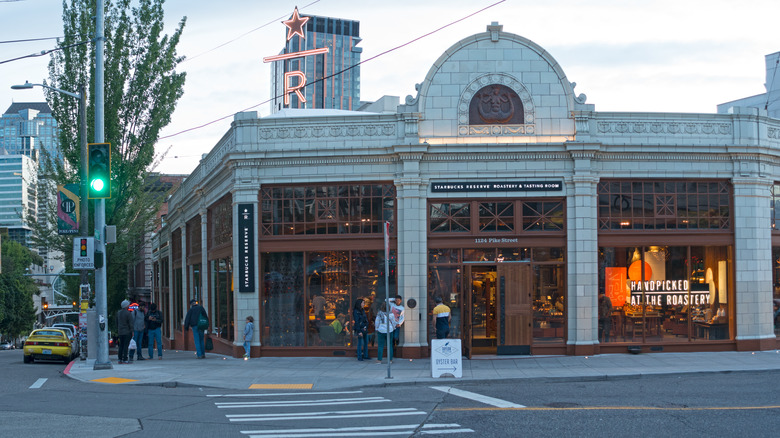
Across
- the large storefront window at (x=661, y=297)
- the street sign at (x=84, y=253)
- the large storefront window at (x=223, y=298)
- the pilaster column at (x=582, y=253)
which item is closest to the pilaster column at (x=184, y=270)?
the large storefront window at (x=223, y=298)

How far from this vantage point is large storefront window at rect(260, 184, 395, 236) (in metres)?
20.3

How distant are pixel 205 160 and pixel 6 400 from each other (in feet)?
46.1

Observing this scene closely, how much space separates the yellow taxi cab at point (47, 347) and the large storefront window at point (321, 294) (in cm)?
917

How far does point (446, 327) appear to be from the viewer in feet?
61.6

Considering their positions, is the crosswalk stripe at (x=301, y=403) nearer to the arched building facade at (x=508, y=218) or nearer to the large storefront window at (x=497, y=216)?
the arched building facade at (x=508, y=218)

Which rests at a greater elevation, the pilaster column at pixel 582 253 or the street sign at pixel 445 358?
the pilaster column at pixel 582 253

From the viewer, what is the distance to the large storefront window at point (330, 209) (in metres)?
20.3

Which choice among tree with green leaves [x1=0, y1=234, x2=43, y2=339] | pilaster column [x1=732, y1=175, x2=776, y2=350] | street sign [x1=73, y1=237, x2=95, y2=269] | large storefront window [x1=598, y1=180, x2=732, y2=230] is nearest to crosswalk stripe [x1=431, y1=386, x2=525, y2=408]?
large storefront window [x1=598, y1=180, x2=732, y2=230]

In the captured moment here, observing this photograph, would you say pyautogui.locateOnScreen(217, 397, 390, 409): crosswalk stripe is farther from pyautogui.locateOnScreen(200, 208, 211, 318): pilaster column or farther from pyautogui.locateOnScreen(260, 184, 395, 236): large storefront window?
pyautogui.locateOnScreen(200, 208, 211, 318): pilaster column

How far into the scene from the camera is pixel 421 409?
39.1ft

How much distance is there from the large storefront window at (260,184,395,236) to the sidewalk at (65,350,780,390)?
3.47 metres

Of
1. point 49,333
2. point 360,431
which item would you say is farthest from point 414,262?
point 49,333

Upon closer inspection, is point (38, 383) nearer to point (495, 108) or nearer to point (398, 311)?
point (398, 311)

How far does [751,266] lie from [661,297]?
2589 mm
